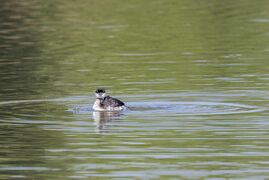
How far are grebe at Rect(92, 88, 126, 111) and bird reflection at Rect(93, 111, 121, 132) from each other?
7 cm

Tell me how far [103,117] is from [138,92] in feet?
8.15

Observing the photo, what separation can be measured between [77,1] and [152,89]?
23190mm

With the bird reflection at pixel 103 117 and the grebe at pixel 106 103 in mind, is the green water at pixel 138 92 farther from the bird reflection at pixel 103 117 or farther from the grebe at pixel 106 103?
the grebe at pixel 106 103

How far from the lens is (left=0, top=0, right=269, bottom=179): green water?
1603 cm

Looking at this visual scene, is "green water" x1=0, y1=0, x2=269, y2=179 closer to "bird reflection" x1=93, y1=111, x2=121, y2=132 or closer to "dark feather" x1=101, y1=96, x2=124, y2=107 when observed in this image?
"bird reflection" x1=93, y1=111, x2=121, y2=132

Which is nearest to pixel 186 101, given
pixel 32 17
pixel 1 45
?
pixel 1 45

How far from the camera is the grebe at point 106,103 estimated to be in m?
20.9

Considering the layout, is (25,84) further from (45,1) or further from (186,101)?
(45,1)

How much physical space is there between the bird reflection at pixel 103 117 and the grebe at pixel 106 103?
7cm

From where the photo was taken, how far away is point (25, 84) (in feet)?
81.9

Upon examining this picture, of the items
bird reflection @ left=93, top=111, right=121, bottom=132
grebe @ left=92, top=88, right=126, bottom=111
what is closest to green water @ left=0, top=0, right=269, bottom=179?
bird reflection @ left=93, top=111, right=121, bottom=132

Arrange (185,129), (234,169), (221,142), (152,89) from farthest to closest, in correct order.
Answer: (152,89)
(185,129)
(221,142)
(234,169)

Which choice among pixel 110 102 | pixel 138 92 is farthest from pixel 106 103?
pixel 138 92

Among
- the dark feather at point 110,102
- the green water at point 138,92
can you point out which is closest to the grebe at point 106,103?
the dark feather at point 110,102
